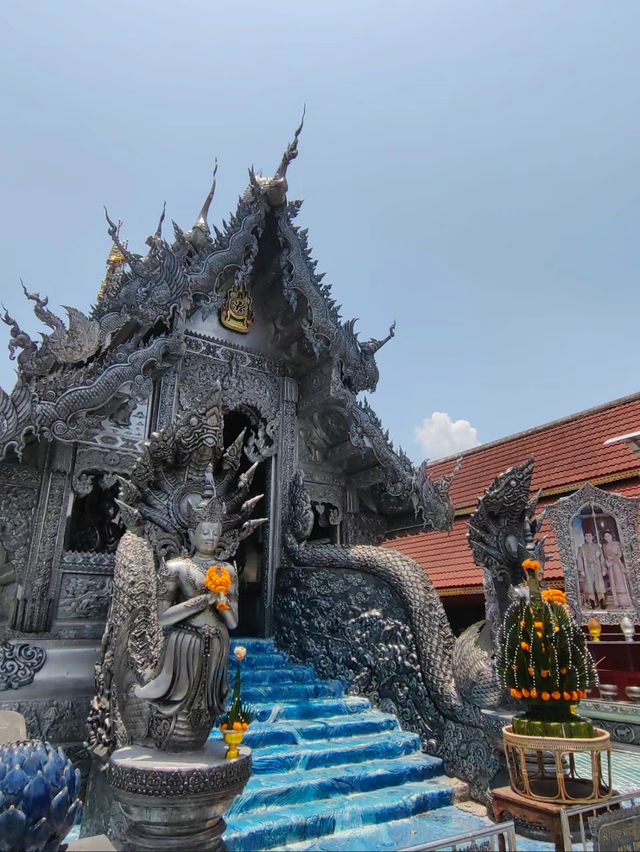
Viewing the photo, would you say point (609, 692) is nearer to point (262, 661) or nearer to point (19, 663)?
point (262, 661)

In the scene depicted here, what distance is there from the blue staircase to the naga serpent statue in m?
0.17

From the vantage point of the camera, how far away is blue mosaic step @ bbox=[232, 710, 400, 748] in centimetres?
371

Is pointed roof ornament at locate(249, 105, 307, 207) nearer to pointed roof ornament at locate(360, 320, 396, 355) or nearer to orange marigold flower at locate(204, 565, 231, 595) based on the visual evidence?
pointed roof ornament at locate(360, 320, 396, 355)

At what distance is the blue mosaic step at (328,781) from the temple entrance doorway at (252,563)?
→ 87.7 inches

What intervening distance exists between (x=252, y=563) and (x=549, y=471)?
16.8 feet

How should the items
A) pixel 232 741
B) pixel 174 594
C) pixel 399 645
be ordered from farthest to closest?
pixel 399 645 < pixel 174 594 < pixel 232 741

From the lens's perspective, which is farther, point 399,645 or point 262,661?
point 262,661

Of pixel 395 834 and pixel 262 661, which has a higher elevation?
pixel 262 661

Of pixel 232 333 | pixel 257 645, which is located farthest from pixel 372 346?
pixel 257 645

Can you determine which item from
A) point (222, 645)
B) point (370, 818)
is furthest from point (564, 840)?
point (222, 645)

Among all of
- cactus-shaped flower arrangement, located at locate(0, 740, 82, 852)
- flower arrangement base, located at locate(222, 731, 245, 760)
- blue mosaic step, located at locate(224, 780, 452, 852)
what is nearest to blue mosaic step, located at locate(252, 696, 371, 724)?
blue mosaic step, located at locate(224, 780, 452, 852)

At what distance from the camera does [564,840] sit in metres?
2.09

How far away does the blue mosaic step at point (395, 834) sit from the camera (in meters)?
2.89

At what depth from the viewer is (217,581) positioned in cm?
289
